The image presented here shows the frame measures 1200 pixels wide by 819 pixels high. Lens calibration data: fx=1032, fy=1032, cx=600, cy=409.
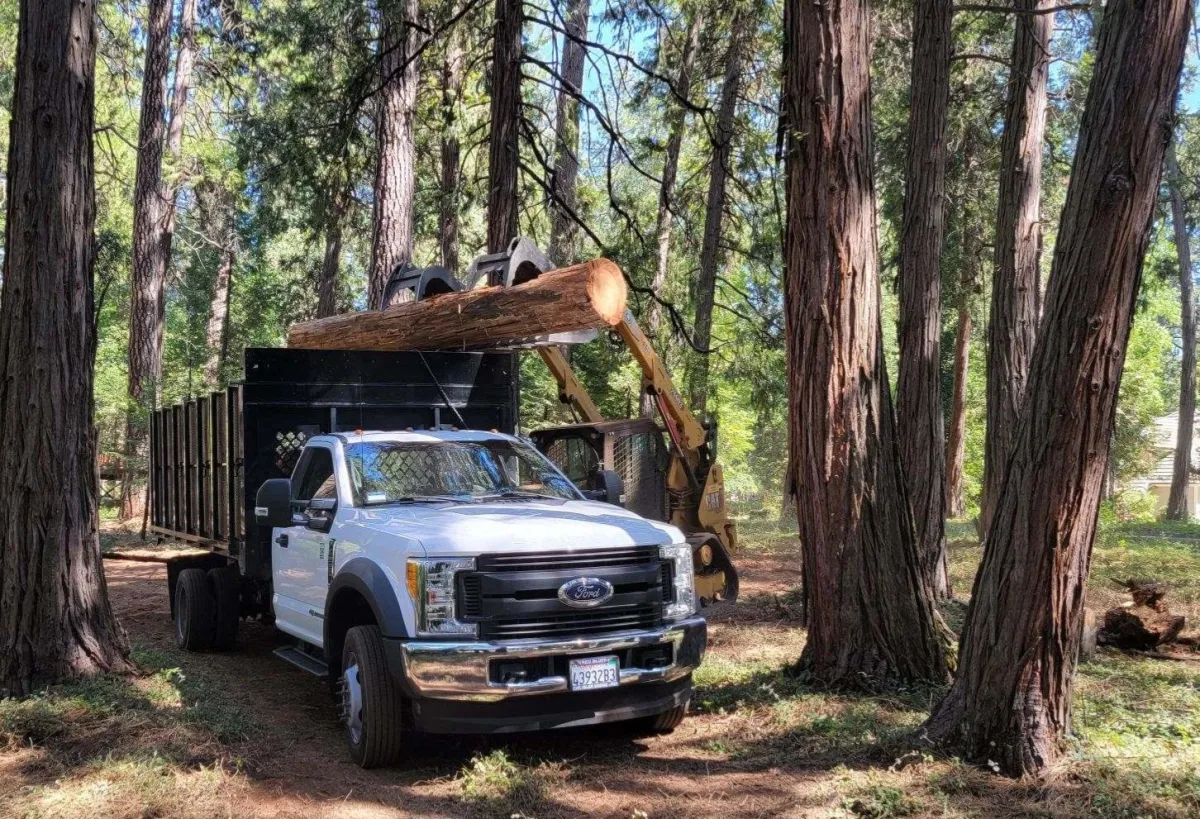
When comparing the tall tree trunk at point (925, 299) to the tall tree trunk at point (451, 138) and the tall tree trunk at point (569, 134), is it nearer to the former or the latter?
the tall tree trunk at point (451, 138)

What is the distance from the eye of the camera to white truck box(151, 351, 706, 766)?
18.8ft

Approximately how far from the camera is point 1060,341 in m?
5.35

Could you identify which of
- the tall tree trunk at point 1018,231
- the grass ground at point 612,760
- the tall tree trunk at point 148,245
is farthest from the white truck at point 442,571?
the tall tree trunk at point 148,245

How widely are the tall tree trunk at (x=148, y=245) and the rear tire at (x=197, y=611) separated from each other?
1190 centimetres

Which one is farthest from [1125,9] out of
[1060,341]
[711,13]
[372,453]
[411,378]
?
[711,13]

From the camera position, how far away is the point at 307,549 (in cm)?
748

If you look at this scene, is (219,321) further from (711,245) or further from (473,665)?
(473,665)

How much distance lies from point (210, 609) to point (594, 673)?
16.6ft

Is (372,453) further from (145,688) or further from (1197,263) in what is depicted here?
(1197,263)

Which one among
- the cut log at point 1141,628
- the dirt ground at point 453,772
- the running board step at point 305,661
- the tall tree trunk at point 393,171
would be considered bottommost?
the dirt ground at point 453,772

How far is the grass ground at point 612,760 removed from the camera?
5.20 m

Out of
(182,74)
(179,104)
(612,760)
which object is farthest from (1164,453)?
(612,760)

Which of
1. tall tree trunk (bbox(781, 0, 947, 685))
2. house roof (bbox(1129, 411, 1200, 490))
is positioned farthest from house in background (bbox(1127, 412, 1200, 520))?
tall tree trunk (bbox(781, 0, 947, 685))

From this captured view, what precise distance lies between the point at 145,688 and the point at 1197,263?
5135cm
